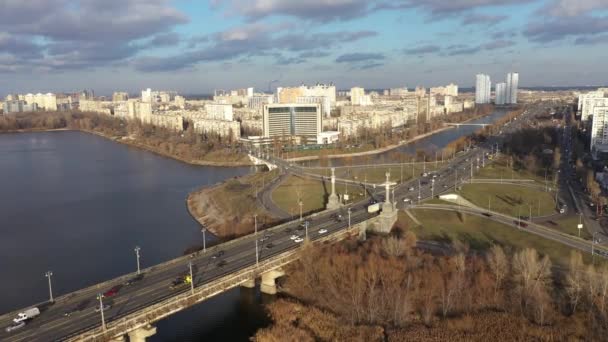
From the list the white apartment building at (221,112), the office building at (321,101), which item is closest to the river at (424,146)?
the office building at (321,101)

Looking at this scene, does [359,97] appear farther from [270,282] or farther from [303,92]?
[270,282]

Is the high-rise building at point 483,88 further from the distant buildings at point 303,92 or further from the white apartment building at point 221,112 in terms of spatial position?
the white apartment building at point 221,112

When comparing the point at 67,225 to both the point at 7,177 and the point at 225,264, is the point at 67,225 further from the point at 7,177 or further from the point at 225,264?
the point at 7,177

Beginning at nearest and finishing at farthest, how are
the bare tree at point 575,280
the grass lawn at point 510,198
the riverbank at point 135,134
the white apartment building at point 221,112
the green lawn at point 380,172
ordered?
the bare tree at point 575,280
the grass lawn at point 510,198
the green lawn at point 380,172
the riverbank at point 135,134
the white apartment building at point 221,112

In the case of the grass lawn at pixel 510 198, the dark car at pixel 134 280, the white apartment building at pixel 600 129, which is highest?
the white apartment building at pixel 600 129

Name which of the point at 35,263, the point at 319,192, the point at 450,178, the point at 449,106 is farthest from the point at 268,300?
the point at 449,106

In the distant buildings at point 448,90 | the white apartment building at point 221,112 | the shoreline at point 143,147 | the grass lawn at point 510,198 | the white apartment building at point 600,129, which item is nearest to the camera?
the grass lawn at point 510,198
